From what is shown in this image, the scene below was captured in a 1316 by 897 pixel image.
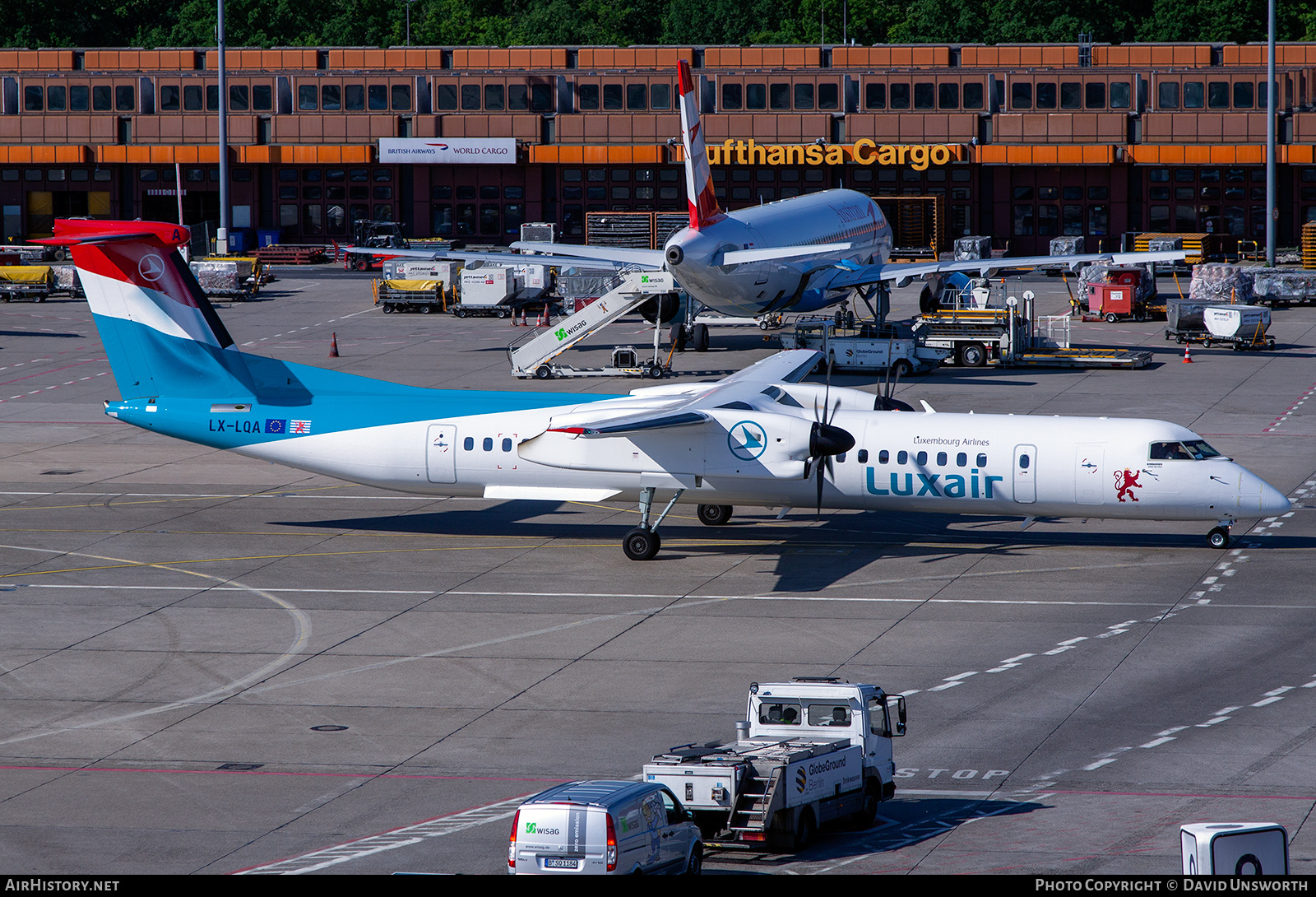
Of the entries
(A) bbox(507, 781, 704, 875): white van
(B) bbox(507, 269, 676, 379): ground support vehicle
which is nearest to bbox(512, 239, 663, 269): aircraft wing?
(B) bbox(507, 269, 676, 379): ground support vehicle

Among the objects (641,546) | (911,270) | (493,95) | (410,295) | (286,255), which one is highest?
(493,95)

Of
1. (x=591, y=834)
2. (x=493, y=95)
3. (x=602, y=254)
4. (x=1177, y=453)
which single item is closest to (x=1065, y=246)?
(x=493, y=95)

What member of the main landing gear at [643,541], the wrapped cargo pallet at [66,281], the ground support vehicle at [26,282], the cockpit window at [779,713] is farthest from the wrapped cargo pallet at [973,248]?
the cockpit window at [779,713]

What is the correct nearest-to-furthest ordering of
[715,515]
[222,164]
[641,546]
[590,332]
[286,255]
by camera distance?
[641,546] → [715,515] → [590,332] → [222,164] → [286,255]

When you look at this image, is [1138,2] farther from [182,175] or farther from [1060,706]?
[1060,706]

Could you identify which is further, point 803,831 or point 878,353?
point 878,353

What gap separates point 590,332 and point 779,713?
4099 cm

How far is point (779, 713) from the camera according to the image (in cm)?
2161

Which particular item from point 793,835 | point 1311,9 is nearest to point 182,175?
point 1311,9

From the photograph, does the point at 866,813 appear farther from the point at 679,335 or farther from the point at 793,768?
the point at 679,335

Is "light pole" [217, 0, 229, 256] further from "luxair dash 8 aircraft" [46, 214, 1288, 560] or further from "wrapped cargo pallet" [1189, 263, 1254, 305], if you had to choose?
"luxair dash 8 aircraft" [46, 214, 1288, 560]

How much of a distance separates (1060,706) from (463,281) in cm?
5636

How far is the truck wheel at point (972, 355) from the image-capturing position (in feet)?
204

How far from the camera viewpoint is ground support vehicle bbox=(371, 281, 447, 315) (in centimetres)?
8094
